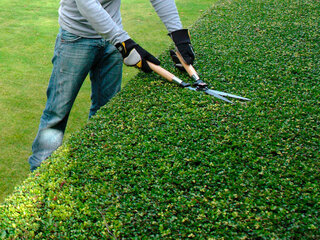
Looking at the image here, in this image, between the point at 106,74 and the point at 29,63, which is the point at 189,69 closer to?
the point at 106,74

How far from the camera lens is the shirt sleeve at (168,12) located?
3076 mm

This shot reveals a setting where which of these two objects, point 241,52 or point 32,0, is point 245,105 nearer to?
point 241,52

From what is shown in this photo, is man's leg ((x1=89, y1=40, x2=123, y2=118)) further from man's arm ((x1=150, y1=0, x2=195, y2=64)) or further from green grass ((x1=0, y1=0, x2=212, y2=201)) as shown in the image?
green grass ((x1=0, y1=0, x2=212, y2=201))

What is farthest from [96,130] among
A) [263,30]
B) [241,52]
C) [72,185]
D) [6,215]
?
[263,30]

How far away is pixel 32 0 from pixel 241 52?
8667mm

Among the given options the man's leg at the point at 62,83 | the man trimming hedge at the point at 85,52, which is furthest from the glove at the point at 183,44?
the man's leg at the point at 62,83

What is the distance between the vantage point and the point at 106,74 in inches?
129

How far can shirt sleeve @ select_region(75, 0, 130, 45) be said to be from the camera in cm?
254

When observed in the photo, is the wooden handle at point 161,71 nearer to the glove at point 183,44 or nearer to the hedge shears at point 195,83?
the hedge shears at point 195,83

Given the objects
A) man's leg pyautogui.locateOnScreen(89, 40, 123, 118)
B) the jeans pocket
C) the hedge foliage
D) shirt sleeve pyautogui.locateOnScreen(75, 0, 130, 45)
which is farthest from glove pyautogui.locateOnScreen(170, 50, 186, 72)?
the jeans pocket

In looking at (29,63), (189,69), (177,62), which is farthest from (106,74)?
(29,63)

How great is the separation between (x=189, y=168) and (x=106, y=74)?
160cm

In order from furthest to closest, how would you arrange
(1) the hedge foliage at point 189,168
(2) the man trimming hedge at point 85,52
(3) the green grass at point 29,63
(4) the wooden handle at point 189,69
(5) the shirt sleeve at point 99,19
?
(3) the green grass at point 29,63
(4) the wooden handle at point 189,69
(2) the man trimming hedge at point 85,52
(5) the shirt sleeve at point 99,19
(1) the hedge foliage at point 189,168

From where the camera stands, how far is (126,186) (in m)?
1.94
